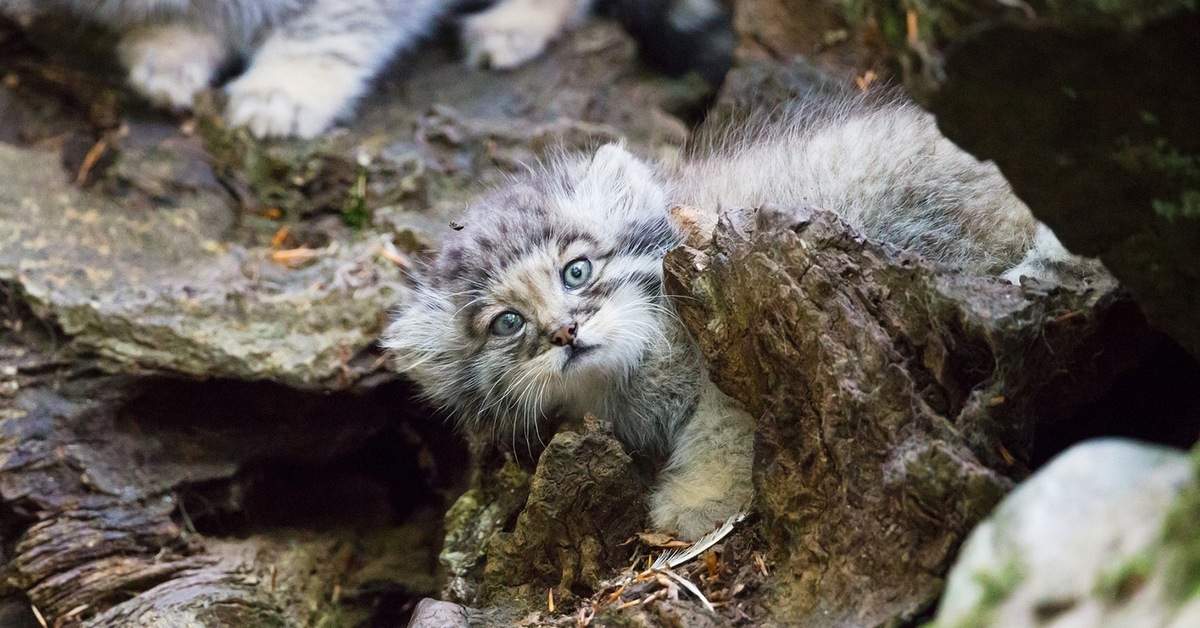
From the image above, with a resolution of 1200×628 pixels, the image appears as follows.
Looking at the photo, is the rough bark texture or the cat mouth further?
the cat mouth

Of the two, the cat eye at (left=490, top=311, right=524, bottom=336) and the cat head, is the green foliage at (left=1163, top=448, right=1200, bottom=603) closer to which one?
the cat head

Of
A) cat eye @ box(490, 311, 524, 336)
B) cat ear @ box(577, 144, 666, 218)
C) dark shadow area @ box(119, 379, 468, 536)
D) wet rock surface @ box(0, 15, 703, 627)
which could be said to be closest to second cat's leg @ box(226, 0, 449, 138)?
wet rock surface @ box(0, 15, 703, 627)

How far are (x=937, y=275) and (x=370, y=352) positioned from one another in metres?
2.01

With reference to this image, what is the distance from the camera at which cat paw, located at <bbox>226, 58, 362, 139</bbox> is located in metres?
4.20

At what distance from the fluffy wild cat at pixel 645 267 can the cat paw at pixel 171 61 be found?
1.71m

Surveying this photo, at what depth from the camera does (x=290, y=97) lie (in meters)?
4.29

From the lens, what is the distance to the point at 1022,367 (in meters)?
2.08

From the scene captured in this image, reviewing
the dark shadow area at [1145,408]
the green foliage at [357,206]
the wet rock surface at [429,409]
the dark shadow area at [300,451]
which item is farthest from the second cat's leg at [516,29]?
the dark shadow area at [1145,408]

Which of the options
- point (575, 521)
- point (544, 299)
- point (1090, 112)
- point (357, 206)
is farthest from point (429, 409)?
point (1090, 112)

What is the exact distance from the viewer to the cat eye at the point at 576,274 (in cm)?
306

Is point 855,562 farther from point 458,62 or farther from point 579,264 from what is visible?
point 458,62

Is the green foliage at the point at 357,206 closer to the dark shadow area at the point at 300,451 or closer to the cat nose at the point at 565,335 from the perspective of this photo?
the dark shadow area at the point at 300,451

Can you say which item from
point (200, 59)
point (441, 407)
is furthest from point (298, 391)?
point (200, 59)

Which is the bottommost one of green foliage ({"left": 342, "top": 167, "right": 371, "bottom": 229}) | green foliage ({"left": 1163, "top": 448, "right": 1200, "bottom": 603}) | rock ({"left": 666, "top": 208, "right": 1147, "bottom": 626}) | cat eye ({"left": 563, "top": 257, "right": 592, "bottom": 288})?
green foliage ({"left": 342, "top": 167, "right": 371, "bottom": 229})
